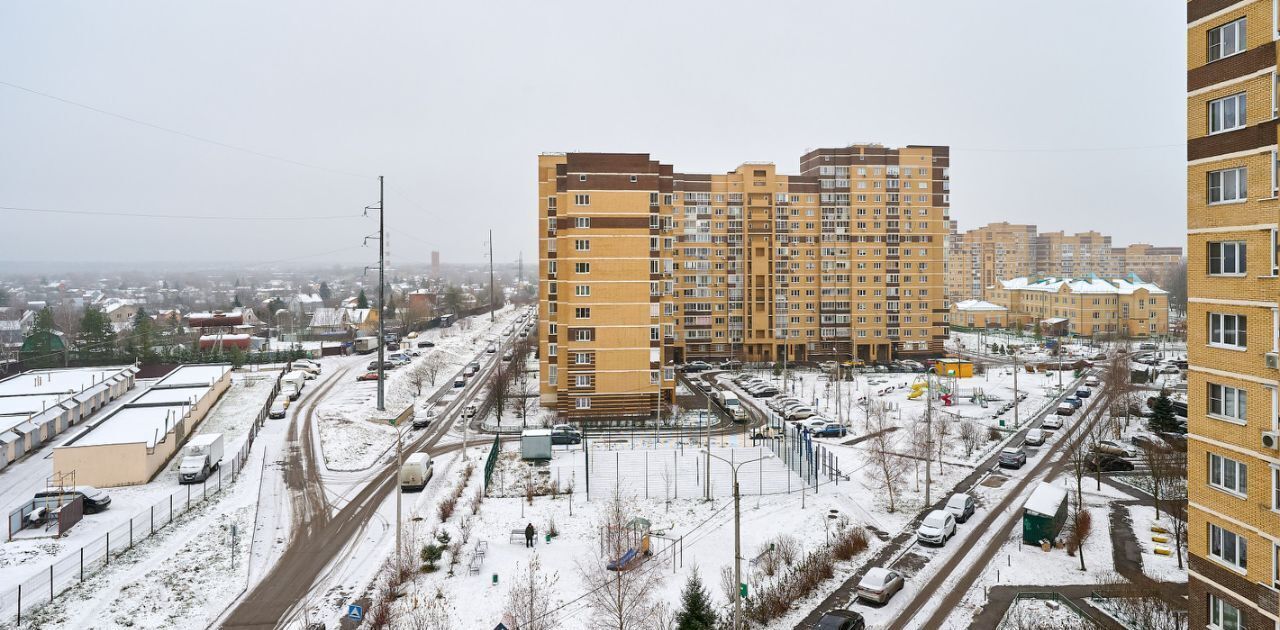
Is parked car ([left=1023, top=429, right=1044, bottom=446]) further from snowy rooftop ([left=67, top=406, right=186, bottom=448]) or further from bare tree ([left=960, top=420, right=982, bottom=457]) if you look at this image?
snowy rooftop ([left=67, top=406, right=186, bottom=448])

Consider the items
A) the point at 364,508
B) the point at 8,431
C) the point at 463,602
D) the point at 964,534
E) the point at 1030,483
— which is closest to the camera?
the point at 463,602

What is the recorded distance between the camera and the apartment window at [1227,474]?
12664 millimetres

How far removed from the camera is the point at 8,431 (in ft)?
108

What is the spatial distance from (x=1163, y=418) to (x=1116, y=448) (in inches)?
229

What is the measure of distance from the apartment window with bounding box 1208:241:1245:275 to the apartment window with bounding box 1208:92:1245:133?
2.07 metres

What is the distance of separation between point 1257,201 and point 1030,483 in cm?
2050

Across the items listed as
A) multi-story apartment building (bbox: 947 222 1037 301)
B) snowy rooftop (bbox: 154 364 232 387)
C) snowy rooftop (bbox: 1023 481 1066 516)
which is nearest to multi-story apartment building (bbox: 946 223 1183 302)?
multi-story apartment building (bbox: 947 222 1037 301)

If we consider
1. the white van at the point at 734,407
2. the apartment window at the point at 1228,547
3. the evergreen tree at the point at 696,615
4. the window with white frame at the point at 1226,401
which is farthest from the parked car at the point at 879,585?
the white van at the point at 734,407

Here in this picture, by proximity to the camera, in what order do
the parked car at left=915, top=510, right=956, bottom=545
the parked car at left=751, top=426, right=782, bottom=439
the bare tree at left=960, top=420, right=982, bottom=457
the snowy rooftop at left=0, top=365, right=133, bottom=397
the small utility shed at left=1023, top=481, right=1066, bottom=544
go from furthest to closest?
the snowy rooftop at left=0, top=365, right=133, bottom=397, the parked car at left=751, top=426, right=782, bottom=439, the bare tree at left=960, top=420, right=982, bottom=457, the parked car at left=915, top=510, right=956, bottom=545, the small utility shed at left=1023, top=481, right=1066, bottom=544

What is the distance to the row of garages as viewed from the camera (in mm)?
33469

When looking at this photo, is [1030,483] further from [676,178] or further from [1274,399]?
[676,178]

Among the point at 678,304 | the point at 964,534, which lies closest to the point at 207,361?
the point at 678,304

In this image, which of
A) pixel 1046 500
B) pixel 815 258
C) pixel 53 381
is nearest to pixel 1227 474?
pixel 1046 500

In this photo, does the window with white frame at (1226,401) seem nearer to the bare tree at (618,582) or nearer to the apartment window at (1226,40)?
the apartment window at (1226,40)
